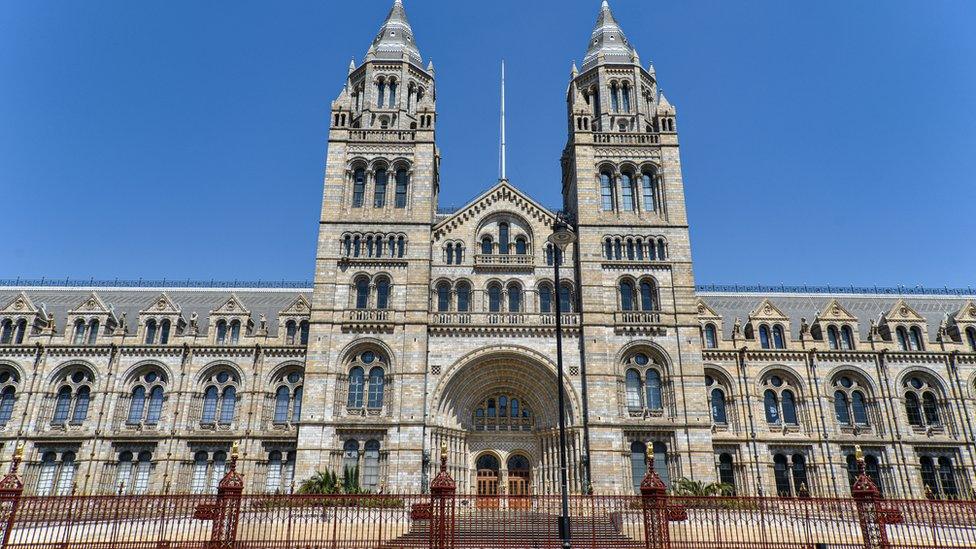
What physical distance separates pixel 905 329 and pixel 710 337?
12.6 m

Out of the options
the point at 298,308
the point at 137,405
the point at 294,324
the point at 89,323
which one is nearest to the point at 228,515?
the point at 294,324

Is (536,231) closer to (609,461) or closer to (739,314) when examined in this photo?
(609,461)

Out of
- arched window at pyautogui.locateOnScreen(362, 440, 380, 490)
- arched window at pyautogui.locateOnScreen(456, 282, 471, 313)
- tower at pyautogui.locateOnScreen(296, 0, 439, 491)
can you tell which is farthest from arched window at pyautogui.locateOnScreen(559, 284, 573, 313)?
arched window at pyautogui.locateOnScreen(362, 440, 380, 490)

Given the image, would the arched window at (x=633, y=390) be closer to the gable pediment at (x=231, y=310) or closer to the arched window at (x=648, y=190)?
the arched window at (x=648, y=190)

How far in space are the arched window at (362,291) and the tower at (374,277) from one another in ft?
0.19

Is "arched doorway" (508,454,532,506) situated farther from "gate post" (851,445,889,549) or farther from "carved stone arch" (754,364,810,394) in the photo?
"gate post" (851,445,889,549)

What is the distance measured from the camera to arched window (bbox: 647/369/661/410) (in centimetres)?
3281

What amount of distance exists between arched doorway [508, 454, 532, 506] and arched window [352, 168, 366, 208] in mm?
17568

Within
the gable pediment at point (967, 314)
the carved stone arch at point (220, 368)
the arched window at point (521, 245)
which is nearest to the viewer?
the arched window at point (521, 245)

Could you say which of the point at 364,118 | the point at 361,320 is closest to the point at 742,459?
the point at 361,320

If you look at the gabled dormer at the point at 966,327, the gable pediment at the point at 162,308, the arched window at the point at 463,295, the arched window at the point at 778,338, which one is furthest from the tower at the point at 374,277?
the gabled dormer at the point at 966,327

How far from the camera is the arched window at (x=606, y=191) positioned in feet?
122

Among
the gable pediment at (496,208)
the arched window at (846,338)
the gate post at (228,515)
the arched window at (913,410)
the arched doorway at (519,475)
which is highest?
the gable pediment at (496,208)

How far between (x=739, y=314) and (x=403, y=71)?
28.7 m
